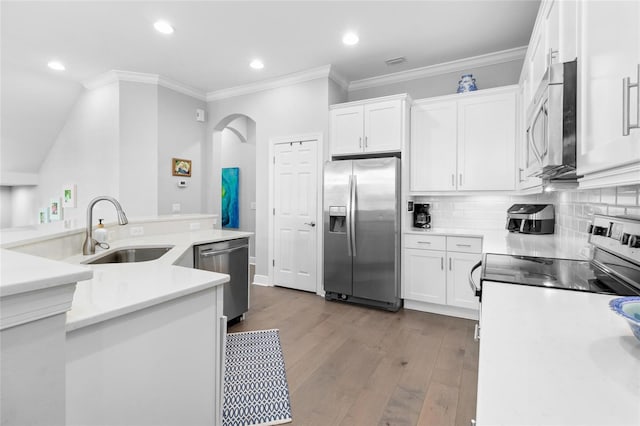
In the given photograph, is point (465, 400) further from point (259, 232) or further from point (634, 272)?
point (259, 232)

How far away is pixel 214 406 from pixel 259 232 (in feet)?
10.8

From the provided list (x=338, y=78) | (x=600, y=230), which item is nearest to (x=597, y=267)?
(x=600, y=230)

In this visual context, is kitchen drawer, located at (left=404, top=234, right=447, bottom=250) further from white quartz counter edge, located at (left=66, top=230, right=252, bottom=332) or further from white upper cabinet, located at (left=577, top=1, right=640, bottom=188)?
white quartz counter edge, located at (left=66, top=230, right=252, bottom=332)

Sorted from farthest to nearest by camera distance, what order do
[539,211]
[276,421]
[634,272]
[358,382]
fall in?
[539,211]
[358,382]
[276,421]
[634,272]

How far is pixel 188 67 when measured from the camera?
3994 millimetres

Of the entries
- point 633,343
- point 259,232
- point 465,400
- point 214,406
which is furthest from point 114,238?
point 633,343

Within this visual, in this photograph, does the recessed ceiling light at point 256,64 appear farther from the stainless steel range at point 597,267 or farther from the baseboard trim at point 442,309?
the stainless steel range at point 597,267

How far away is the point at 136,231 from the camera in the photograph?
275 centimetres

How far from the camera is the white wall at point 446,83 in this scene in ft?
11.6

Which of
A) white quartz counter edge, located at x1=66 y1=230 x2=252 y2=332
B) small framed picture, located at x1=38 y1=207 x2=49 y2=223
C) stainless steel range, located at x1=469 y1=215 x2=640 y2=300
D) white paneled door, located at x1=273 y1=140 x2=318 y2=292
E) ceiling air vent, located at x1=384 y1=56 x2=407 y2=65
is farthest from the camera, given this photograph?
small framed picture, located at x1=38 y1=207 x2=49 y2=223

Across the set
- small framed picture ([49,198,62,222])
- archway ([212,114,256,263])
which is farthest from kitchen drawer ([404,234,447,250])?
small framed picture ([49,198,62,222])

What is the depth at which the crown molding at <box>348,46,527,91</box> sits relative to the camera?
3.46 meters

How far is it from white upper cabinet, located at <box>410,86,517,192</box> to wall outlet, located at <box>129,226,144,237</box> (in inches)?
110

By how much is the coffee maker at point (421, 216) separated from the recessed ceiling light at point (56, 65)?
468cm
